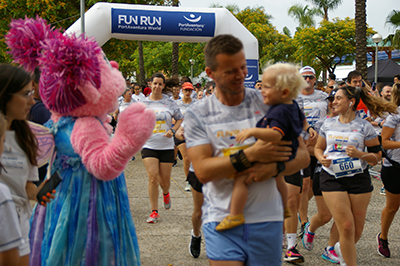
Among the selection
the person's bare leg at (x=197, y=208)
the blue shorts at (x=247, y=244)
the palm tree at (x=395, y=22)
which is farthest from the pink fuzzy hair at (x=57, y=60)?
the palm tree at (x=395, y=22)

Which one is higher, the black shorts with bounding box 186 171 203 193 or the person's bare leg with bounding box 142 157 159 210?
the black shorts with bounding box 186 171 203 193

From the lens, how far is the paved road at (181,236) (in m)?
5.14

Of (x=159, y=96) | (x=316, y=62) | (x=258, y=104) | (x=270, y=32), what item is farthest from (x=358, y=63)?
(x=270, y=32)

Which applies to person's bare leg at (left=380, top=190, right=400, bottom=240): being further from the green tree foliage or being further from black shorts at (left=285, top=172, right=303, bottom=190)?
the green tree foliage

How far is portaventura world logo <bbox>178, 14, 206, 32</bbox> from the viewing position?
38.7 ft

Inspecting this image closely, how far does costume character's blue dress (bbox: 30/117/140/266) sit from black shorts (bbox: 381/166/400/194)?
3497 millimetres

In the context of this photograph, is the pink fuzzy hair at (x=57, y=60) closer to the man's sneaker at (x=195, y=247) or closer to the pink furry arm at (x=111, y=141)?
the pink furry arm at (x=111, y=141)

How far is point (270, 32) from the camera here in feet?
139

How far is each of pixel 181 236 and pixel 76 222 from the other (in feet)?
10.1

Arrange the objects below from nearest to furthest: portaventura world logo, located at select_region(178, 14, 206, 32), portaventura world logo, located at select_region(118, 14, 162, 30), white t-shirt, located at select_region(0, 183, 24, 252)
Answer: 1. white t-shirt, located at select_region(0, 183, 24, 252)
2. portaventura world logo, located at select_region(118, 14, 162, 30)
3. portaventura world logo, located at select_region(178, 14, 206, 32)

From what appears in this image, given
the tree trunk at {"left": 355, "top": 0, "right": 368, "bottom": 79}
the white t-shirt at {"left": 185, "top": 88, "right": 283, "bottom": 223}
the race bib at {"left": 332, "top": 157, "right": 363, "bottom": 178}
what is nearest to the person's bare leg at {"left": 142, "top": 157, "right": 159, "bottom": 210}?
the race bib at {"left": 332, "top": 157, "right": 363, "bottom": 178}

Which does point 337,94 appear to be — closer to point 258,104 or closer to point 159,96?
point 258,104

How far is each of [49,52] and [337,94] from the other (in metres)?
3.11

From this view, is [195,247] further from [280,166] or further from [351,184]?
[280,166]
